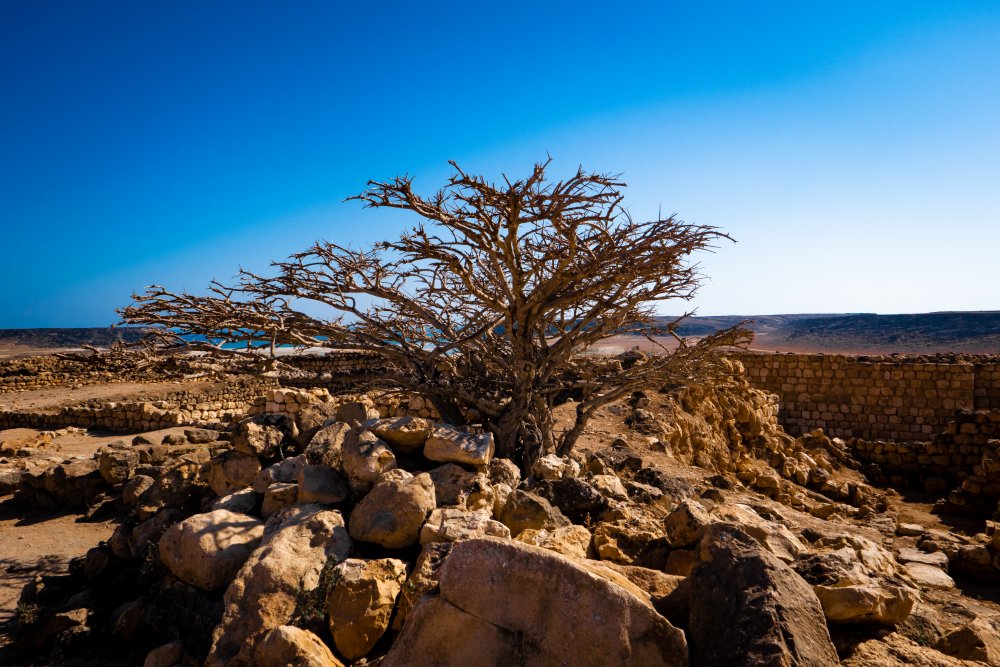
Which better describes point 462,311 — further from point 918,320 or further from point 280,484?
point 918,320

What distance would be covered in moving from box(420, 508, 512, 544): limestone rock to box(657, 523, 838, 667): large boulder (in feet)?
4.00

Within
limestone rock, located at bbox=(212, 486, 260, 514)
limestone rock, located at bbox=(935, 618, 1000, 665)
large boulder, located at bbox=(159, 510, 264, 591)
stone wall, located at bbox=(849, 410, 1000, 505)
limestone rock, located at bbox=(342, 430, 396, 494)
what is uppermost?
limestone rock, located at bbox=(342, 430, 396, 494)

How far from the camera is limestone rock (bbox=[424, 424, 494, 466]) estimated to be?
4.69 meters

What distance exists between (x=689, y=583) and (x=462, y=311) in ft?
16.8

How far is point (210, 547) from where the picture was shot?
401 cm

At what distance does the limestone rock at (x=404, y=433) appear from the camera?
4801 millimetres

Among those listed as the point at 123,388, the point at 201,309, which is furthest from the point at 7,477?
the point at 123,388

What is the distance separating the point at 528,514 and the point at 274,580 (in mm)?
1758

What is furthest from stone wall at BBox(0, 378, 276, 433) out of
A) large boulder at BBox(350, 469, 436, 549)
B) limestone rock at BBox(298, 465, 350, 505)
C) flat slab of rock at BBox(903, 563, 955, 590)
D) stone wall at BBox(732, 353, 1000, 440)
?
stone wall at BBox(732, 353, 1000, 440)

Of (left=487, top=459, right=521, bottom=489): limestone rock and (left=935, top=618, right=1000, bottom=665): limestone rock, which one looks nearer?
(left=935, top=618, right=1000, bottom=665): limestone rock

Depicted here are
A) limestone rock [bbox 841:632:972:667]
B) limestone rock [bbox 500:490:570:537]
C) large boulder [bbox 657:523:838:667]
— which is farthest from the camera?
limestone rock [bbox 500:490:570:537]

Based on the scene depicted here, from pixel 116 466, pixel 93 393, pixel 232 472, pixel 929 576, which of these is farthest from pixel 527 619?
pixel 93 393

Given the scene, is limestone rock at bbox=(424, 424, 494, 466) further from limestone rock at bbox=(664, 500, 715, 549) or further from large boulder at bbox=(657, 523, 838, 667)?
large boulder at bbox=(657, 523, 838, 667)

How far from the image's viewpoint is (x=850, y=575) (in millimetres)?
3104
